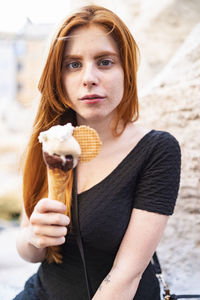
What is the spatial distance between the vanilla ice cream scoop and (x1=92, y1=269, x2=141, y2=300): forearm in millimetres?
468

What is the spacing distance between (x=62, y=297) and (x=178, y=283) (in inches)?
34.9

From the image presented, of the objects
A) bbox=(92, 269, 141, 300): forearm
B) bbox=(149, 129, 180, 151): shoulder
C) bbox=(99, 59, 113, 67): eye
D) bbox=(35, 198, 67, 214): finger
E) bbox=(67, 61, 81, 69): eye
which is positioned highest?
bbox=(99, 59, 113, 67): eye

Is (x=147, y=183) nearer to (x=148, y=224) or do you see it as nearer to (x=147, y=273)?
(x=148, y=224)

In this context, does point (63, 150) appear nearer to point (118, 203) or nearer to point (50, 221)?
point (50, 221)

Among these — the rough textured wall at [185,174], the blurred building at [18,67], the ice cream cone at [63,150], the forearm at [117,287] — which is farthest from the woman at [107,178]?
the blurred building at [18,67]

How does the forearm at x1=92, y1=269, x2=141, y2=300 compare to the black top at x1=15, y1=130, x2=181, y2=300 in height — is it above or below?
below

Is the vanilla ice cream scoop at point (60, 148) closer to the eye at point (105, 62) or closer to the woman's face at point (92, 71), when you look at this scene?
the woman's face at point (92, 71)

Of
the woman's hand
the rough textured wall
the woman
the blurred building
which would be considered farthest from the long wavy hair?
the blurred building

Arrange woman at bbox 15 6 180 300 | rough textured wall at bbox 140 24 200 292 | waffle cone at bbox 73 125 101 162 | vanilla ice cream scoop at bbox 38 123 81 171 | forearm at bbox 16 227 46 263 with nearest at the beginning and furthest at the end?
vanilla ice cream scoop at bbox 38 123 81 171
waffle cone at bbox 73 125 101 162
woman at bbox 15 6 180 300
forearm at bbox 16 227 46 263
rough textured wall at bbox 140 24 200 292

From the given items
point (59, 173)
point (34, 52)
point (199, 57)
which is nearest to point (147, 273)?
point (59, 173)

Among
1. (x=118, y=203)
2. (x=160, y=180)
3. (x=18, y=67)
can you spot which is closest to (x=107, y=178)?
(x=118, y=203)

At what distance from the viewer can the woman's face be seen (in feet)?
3.82

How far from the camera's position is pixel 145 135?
4.33ft

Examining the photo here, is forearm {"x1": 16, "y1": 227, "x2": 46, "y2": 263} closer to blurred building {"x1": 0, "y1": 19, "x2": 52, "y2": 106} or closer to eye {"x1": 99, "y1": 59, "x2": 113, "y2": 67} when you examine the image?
eye {"x1": 99, "y1": 59, "x2": 113, "y2": 67}
